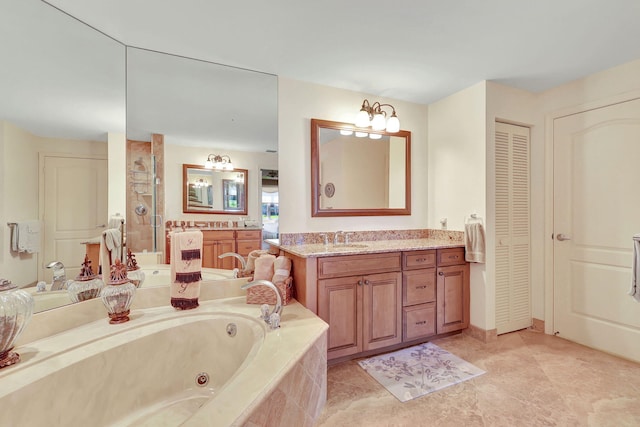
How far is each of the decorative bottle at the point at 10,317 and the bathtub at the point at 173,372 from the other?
0.06m

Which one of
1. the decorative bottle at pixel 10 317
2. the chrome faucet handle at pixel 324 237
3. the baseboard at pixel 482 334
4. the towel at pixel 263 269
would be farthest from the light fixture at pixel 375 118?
the decorative bottle at pixel 10 317

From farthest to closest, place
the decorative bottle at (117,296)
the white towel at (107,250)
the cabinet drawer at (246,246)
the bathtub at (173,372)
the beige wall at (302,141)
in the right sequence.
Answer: the beige wall at (302,141) → the cabinet drawer at (246,246) → the white towel at (107,250) → the decorative bottle at (117,296) → the bathtub at (173,372)

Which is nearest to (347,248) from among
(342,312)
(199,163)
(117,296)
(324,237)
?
(324,237)

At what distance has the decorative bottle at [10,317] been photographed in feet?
3.97

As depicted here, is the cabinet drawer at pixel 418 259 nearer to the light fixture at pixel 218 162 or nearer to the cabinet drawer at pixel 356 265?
the cabinet drawer at pixel 356 265

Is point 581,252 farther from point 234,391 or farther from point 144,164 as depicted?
point 144,164

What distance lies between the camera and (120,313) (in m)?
1.69

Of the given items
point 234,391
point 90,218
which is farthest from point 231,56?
point 234,391

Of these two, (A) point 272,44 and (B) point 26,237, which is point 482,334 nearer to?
(A) point 272,44

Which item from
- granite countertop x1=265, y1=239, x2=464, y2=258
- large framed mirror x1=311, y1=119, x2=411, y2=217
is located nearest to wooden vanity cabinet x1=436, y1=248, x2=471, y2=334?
granite countertop x1=265, y1=239, x2=464, y2=258

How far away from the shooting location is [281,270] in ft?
7.11

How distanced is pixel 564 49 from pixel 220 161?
2717 millimetres

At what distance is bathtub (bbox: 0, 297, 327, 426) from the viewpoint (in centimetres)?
109

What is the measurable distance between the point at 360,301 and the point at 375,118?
1.70 metres
